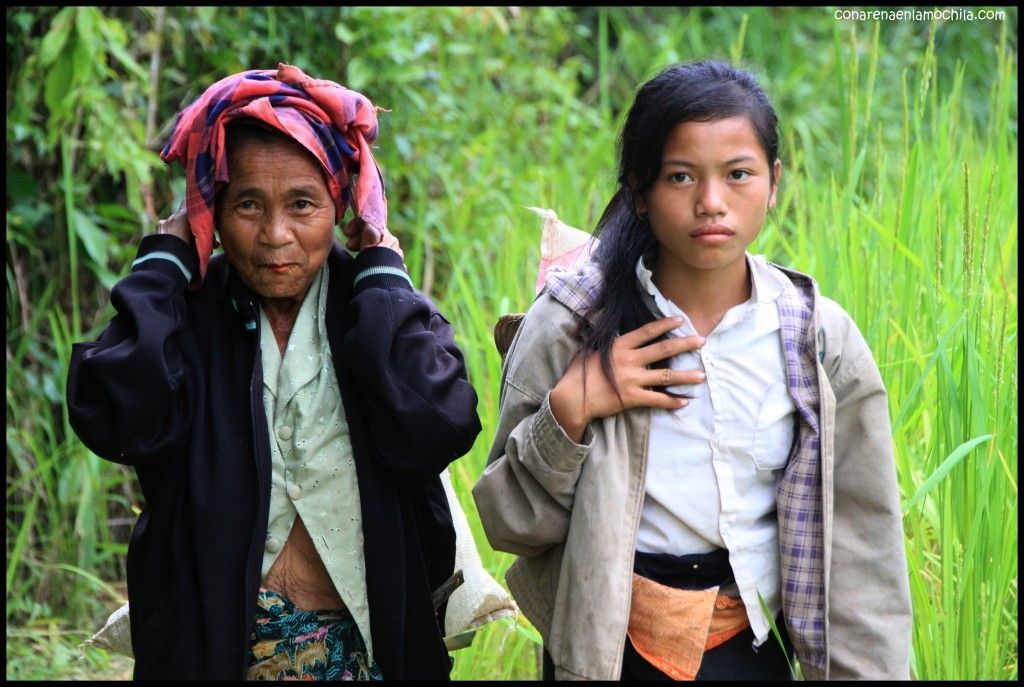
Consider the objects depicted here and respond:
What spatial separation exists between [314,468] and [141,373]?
14.0 inches

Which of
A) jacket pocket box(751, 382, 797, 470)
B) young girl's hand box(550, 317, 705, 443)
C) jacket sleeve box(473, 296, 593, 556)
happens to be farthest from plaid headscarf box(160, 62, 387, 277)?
jacket pocket box(751, 382, 797, 470)

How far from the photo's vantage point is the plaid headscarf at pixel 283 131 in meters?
2.07

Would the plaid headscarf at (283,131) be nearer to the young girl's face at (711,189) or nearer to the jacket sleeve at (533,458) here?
the jacket sleeve at (533,458)

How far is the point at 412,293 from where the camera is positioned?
215cm

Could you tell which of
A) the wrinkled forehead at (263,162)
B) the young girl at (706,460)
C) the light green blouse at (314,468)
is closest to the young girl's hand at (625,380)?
the young girl at (706,460)

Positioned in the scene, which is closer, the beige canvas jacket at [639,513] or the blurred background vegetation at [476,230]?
the beige canvas jacket at [639,513]

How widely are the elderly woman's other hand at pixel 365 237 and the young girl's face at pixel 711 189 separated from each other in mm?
565

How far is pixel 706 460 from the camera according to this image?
6.39ft

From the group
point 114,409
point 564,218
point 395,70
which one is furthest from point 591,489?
point 395,70

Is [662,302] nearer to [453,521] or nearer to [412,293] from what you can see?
[412,293]

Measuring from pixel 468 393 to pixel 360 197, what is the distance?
16.9 inches

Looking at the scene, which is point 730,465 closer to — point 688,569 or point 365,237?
point 688,569

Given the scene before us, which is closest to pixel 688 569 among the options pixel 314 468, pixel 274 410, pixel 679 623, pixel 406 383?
pixel 679 623

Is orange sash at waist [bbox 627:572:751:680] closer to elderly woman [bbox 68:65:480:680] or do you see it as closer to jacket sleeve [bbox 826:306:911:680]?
jacket sleeve [bbox 826:306:911:680]
